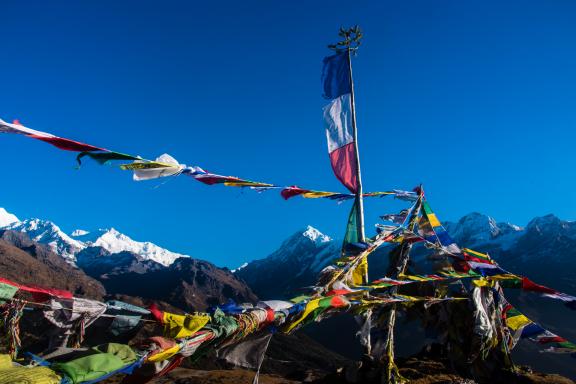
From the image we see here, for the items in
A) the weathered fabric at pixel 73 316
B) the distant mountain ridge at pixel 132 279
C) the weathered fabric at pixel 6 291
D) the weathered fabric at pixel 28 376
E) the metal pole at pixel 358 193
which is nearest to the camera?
the weathered fabric at pixel 28 376

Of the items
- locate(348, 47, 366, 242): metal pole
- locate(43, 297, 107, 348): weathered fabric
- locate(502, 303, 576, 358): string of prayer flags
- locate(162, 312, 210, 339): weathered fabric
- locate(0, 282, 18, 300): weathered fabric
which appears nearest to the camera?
locate(162, 312, 210, 339): weathered fabric

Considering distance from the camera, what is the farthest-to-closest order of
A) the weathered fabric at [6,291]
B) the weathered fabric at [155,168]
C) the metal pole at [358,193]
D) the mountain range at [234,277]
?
1. the mountain range at [234,277]
2. the metal pole at [358,193]
3. the weathered fabric at [155,168]
4. the weathered fabric at [6,291]

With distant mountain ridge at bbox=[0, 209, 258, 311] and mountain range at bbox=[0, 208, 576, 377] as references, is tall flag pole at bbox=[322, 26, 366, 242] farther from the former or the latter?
distant mountain ridge at bbox=[0, 209, 258, 311]

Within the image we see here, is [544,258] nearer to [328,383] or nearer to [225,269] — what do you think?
[225,269]

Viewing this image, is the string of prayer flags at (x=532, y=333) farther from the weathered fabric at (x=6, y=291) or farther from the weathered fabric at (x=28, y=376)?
the weathered fabric at (x=6, y=291)

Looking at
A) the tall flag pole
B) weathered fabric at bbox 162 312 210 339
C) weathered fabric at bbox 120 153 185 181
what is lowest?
weathered fabric at bbox 162 312 210 339

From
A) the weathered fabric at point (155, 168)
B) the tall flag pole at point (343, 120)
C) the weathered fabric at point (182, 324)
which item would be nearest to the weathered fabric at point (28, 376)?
the weathered fabric at point (182, 324)

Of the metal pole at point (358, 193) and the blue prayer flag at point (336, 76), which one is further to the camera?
the blue prayer flag at point (336, 76)

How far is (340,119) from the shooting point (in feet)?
41.8

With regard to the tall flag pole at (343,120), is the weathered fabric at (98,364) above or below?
below

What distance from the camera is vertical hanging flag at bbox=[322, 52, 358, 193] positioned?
1221 cm

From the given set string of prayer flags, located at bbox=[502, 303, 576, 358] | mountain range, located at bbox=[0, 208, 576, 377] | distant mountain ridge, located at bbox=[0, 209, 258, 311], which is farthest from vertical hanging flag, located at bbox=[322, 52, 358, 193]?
distant mountain ridge, located at bbox=[0, 209, 258, 311]

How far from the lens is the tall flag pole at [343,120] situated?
1212cm

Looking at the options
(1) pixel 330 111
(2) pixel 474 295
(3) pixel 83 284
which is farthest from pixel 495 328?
(3) pixel 83 284
